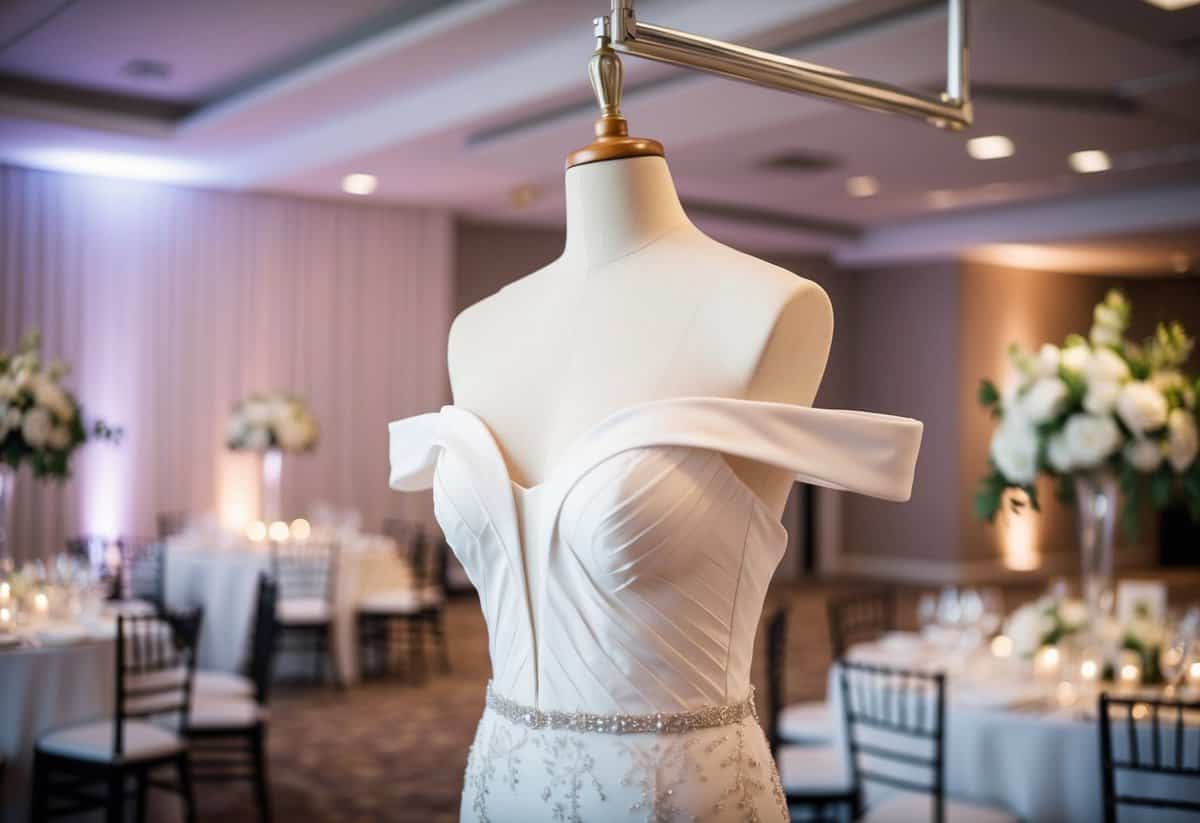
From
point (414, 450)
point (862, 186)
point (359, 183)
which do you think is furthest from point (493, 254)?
point (414, 450)

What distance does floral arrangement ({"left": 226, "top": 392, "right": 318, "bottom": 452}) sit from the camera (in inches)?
344

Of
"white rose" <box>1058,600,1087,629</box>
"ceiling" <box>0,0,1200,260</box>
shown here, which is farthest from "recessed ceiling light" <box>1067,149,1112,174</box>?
"white rose" <box>1058,600,1087,629</box>

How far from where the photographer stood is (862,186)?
10578mm

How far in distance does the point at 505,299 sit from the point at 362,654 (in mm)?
6379

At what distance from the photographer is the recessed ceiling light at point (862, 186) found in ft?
Result: 33.5

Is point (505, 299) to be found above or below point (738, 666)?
above

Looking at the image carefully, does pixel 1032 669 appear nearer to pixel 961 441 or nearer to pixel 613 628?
pixel 613 628

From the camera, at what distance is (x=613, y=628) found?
177cm

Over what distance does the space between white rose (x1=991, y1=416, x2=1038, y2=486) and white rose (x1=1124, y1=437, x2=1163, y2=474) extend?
314 millimetres

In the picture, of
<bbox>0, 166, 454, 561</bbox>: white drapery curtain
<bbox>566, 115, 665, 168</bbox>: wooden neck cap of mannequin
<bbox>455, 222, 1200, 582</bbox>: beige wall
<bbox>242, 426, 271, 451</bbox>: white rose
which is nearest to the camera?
<bbox>566, 115, 665, 168</bbox>: wooden neck cap of mannequin

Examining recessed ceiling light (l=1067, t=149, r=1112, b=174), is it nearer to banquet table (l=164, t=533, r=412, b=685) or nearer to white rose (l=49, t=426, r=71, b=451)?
banquet table (l=164, t=533, r=412, b=685)

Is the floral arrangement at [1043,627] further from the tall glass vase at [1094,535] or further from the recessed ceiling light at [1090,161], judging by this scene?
the recessed ceiling light at [1090,161]

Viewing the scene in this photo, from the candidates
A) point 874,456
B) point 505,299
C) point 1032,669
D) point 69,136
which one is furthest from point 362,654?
point 874,456

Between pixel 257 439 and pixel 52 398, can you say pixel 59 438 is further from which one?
pixel 257 439
